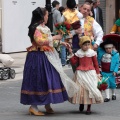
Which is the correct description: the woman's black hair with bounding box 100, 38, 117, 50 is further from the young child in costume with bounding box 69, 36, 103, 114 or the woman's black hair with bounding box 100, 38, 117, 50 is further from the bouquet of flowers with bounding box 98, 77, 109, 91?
the bouquet of flowers with bounding box 98, 77, 109, 91

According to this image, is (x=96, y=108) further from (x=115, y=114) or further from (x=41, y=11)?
(x=41, y=11)

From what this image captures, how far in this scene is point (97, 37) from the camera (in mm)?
12688

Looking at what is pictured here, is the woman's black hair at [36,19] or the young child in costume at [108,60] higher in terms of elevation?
the woman's black hair at [36,19]

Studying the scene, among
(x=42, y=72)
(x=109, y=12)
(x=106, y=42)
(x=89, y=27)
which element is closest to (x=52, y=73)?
(x=42, y=72)

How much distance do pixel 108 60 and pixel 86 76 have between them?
1.75m

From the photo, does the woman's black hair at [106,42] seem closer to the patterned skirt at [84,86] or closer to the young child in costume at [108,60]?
the young child in costume at [108,60]

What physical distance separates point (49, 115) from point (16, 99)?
2168 millimetres

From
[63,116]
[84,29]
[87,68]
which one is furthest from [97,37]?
[63,116]

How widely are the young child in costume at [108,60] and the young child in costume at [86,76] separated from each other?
145cm

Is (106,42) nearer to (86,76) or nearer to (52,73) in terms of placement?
(86,76)

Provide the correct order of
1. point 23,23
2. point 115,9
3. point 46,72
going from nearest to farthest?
point 46,72 → point 23,23 → point 115,9

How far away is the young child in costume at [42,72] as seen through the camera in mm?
11211

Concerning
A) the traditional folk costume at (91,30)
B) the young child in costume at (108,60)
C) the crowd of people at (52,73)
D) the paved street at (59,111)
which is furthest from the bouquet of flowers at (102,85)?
the young child in costume at (108,60)

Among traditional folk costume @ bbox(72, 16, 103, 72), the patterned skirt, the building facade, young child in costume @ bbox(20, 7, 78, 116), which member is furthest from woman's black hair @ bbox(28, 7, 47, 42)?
the building facade
